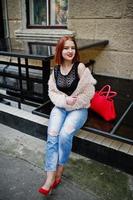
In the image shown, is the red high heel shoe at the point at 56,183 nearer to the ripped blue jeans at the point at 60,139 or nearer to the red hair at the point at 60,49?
the ripped blue jeans at the point at 60,139

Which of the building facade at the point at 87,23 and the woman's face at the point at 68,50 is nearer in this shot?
the woman's face at the point at 68,50

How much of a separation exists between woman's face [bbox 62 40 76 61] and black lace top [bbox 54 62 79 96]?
15cm

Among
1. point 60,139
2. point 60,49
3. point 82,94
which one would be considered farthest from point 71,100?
point 60,49

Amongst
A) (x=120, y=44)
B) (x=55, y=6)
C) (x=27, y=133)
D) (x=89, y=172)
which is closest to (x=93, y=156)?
(x=89, y=172)

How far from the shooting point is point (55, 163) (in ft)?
7.73

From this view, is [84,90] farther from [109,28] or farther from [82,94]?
[109,28]

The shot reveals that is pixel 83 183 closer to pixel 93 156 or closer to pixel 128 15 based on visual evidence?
pixel 93 156

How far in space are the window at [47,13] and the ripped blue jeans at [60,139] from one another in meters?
3.19

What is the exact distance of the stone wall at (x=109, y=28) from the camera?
14.1 feet

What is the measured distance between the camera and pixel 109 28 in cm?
451

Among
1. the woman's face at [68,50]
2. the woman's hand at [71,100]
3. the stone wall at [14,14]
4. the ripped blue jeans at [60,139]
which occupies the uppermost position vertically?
the stone wall at [14,14]

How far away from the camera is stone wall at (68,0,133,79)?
Result: 14.1 feet

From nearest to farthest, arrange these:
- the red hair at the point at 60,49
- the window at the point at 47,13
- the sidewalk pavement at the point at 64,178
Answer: the sidewalk pavement at the point at 64,178
the red hair at the point at 60,49
the window at the point at 47,13

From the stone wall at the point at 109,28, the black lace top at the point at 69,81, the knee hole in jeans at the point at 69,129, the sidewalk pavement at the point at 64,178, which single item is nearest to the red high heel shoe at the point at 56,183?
the sidewalk pavement at the point at 64,178
